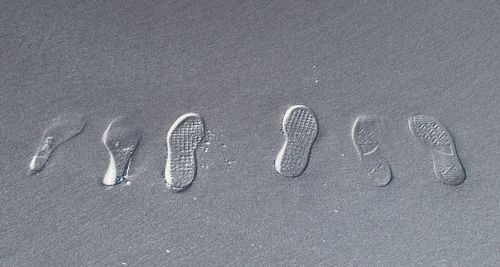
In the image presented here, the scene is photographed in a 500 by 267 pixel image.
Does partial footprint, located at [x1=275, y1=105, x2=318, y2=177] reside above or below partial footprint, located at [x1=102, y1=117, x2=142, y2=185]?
below

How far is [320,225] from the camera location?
135cm

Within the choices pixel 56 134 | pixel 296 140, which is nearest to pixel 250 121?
pixel 296 140

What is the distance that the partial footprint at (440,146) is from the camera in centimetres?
140

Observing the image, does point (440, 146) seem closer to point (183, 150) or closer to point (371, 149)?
point (371, 149)

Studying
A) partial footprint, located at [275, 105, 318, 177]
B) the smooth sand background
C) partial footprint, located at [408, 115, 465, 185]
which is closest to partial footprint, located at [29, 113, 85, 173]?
the smooth sand background

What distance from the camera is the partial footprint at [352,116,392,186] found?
1.39 metres

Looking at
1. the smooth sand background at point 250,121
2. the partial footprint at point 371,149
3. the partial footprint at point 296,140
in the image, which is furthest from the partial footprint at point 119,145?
the partial footprint at point 371,149

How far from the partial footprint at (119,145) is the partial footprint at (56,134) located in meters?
0.09

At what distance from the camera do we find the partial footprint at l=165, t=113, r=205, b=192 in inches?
53.1

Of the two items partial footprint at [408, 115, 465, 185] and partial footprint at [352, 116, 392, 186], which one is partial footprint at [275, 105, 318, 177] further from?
partial footprint at [408, 115, 465, 185]

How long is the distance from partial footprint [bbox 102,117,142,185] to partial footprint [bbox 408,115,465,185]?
87 cm

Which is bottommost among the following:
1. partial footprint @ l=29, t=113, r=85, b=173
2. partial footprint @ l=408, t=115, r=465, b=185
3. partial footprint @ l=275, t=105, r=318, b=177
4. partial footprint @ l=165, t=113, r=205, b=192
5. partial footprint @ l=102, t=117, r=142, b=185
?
partial footprint @ l=408, t=115, r=465, b=185

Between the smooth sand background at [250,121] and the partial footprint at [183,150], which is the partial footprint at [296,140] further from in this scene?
the partial footprint at [183,150]

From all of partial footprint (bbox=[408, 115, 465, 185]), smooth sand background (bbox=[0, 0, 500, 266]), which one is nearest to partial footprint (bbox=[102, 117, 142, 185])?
smooth sand background (bbox=[0, 0, 500, 266])
